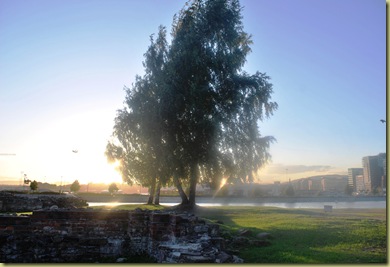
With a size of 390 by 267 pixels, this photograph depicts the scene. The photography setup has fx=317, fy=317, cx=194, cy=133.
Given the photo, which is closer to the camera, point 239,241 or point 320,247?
point 320,247

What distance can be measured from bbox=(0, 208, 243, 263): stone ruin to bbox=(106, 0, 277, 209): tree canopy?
455 inches

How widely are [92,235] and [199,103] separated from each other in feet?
41.5

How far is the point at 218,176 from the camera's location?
20562 millimetres

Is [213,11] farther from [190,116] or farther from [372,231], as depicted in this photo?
[372,231]

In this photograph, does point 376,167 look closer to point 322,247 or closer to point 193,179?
point 193,179

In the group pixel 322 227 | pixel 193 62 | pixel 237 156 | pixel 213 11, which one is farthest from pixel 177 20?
pixel 322 227

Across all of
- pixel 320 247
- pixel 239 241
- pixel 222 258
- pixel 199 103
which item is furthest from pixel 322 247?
pixel 199 103

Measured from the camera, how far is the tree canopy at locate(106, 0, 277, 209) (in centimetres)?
1902

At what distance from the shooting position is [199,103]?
18703 mm

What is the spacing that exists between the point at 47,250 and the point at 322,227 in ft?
31.6

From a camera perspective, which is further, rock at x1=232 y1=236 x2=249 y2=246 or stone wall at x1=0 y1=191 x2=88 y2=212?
stone wall at x1=0 y1=191 x2=88 y2=212

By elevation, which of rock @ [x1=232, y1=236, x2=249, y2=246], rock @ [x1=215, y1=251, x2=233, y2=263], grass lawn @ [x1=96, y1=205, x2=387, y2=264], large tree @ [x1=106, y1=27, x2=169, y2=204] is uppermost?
large tree @ [x1=106, y1=27, x2=169, y2=204]

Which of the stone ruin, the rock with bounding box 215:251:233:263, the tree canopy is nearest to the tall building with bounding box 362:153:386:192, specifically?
the tree canopy

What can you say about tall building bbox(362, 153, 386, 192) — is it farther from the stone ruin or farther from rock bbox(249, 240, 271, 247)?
the stone ruin
